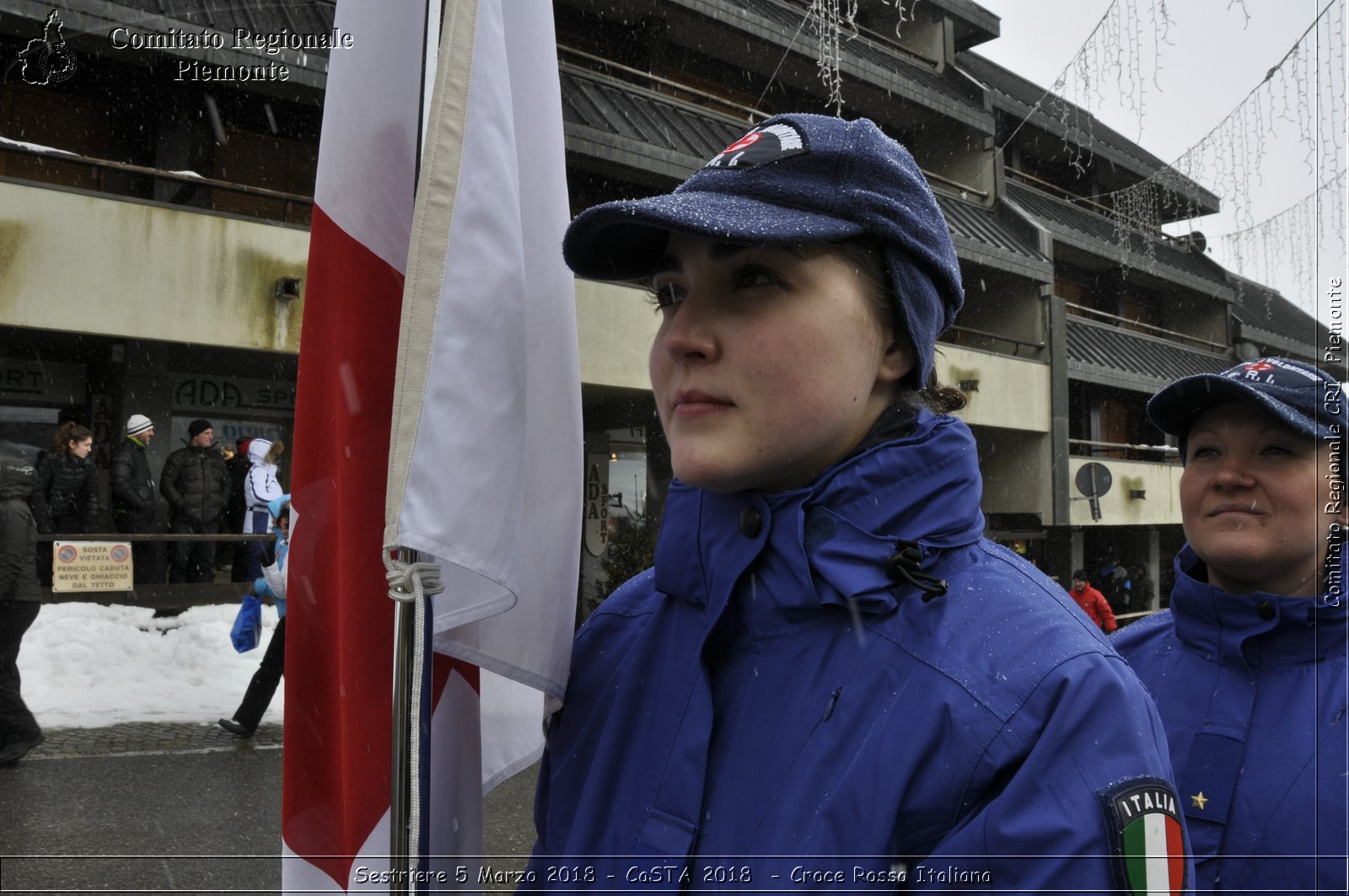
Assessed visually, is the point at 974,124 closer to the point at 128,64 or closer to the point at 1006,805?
the point at 128,64

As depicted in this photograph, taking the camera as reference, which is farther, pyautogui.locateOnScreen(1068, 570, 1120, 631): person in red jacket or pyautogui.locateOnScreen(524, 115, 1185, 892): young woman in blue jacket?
pyautogui.locateOnScreen(1068, 570, 1120, 631): person in red jacket

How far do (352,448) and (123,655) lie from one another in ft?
28.3

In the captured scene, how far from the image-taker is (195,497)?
1064 cm

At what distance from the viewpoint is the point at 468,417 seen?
137 centimetres

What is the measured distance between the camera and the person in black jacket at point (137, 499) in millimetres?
9938

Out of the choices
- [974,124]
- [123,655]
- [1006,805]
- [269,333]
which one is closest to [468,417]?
[1006,805]

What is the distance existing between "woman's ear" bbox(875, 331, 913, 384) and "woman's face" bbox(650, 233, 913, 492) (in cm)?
3

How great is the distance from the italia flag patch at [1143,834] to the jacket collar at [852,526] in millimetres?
313

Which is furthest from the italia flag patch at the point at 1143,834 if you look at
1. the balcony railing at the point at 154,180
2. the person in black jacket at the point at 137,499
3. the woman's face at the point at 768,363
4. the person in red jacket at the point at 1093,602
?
the person in black jacket at the point at 137,499

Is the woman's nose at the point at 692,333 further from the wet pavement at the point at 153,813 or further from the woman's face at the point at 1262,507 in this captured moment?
the wet pavement at the point at 153,813

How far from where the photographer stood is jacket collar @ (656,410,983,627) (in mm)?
1164

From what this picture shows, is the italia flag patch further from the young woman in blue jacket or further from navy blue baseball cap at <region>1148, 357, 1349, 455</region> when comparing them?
navy blue baseball cap at <region>1148, 357, 1349, 455</region>

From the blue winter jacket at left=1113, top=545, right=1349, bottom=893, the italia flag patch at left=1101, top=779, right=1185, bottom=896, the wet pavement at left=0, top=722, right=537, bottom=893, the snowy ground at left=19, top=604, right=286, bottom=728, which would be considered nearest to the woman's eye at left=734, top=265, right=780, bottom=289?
the italia flag patch at left=1101, top=779, right=1185, bottom=896

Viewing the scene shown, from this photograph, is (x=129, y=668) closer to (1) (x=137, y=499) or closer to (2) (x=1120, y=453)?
(1) (x=137, y=499)
